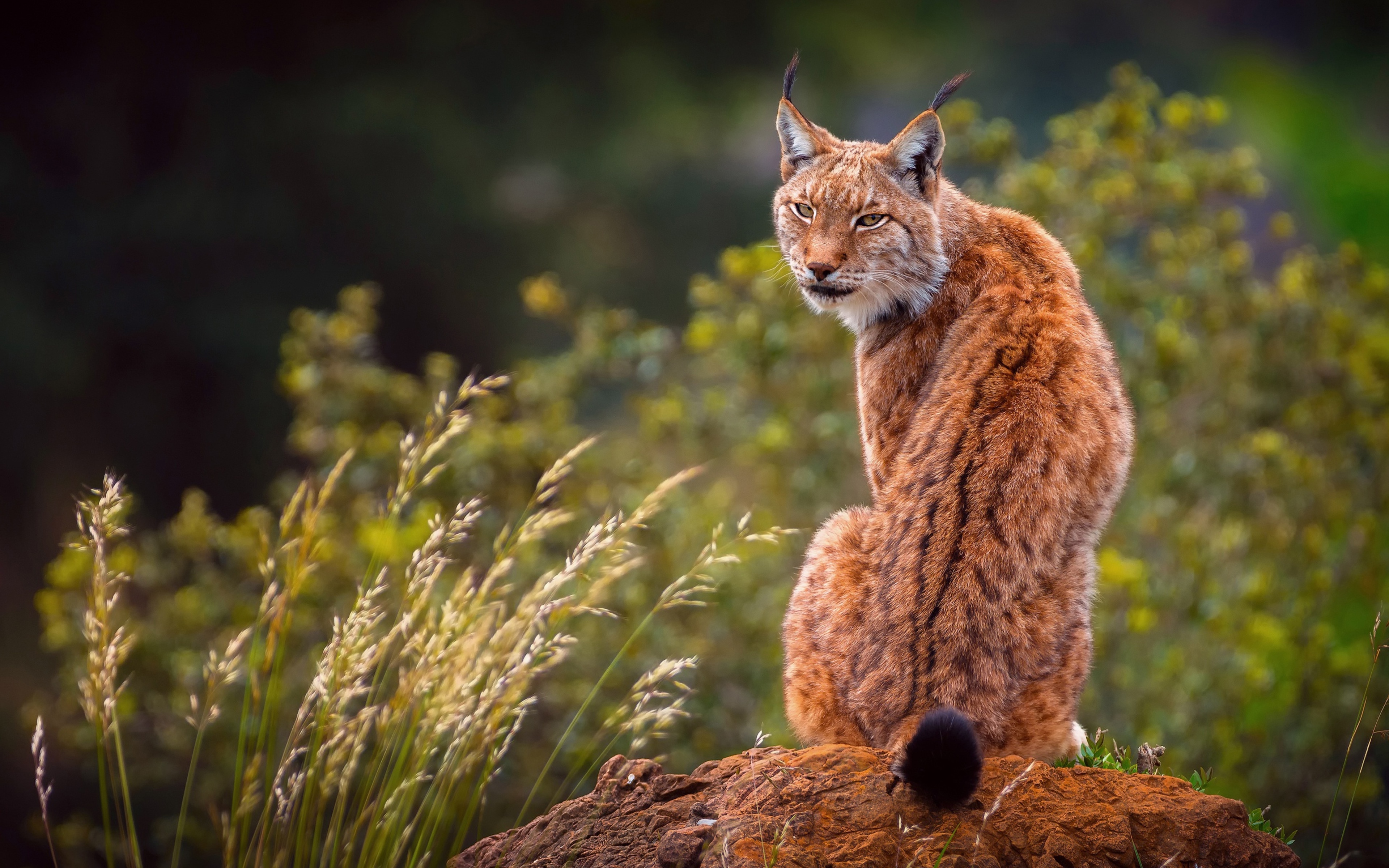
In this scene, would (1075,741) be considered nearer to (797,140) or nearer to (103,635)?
(797,140)

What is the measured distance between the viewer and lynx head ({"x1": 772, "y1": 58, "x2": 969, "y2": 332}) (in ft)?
12.9

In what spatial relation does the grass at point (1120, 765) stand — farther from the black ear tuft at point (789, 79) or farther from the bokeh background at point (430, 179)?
the bokeh background at point (430, 179)

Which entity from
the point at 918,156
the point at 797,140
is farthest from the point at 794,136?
the point at 918,156

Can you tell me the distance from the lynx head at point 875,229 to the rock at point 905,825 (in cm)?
162

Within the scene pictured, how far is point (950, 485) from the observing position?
3.17 m

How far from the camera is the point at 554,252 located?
566 inches

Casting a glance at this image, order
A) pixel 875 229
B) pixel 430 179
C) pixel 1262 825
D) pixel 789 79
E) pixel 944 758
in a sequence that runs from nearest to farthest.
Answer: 1. pixel 944 758
2. pixel 1262 825
3. pixel 875 229
4. pixel 789 79
5. pixel 430 179

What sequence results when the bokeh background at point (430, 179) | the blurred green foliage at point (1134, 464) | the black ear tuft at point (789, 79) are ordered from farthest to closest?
1. the bokeh background at point (430, 179)
2. the blurred green foliage at point (1134, 464)
3. the black ear tuft at point (789, 79)

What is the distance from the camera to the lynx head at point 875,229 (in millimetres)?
3922

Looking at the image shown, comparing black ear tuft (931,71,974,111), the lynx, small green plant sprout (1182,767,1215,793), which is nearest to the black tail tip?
the lynx

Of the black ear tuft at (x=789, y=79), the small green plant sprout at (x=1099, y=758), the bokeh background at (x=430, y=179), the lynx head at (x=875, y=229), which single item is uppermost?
the bokeh background at (x=430, y=179)

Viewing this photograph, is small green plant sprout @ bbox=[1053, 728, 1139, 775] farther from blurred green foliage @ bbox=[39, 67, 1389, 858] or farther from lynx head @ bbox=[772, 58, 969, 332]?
blurred green foliage @ bbox=[39, 67, 1389, 858]

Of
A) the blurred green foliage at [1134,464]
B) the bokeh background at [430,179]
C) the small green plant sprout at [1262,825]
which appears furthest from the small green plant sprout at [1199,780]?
the bokeh background at [430,179]

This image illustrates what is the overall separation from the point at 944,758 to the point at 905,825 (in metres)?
0.26
